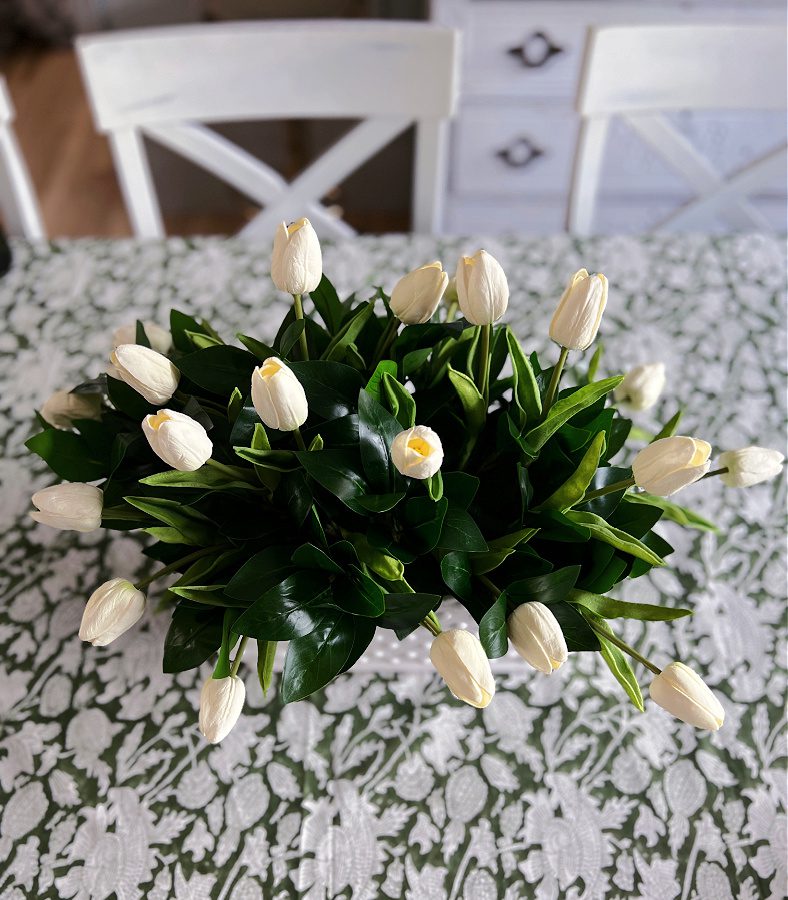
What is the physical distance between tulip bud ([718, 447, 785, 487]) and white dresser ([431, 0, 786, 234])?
52.1 inches

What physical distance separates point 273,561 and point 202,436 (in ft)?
0.36

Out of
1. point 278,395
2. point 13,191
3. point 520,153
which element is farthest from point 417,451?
point 520,153

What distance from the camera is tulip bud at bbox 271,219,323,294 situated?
519 mm

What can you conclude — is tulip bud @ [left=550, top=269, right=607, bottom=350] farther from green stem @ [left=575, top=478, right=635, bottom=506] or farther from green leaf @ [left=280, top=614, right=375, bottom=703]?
green leaf @ [left=280, top=614, right=375, bottom=703]

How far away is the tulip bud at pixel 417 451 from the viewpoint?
0.45 m

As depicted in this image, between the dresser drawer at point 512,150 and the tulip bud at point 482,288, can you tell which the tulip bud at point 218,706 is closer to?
the tulip bud at point 482,288

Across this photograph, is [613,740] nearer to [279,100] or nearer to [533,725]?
[533,725]

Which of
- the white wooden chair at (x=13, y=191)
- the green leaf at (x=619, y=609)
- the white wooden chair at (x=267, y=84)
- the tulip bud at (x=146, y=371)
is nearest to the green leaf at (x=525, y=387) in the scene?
the green leaf at (x=619, y=609)

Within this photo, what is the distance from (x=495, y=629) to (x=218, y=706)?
183mm

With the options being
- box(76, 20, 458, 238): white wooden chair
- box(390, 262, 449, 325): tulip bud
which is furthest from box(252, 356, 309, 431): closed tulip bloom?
box(76, 20, 458, 238): white wooden chair

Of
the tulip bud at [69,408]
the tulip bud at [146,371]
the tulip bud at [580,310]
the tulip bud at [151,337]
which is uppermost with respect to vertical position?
the tulip bud at [580,310]

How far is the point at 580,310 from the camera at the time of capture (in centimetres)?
50

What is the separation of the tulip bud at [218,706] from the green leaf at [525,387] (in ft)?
0.88

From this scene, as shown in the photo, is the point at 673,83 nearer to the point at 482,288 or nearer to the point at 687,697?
the point at 482,288
